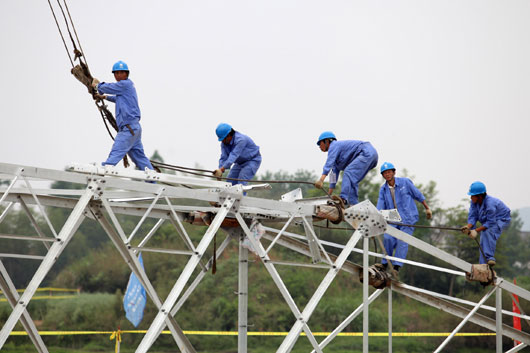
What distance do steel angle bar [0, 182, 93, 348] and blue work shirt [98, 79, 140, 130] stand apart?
8.51 ft

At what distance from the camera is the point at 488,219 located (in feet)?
41.3

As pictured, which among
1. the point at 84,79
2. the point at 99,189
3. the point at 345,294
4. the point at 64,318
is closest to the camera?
the point at 99,189

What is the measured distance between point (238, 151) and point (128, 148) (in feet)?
5.88

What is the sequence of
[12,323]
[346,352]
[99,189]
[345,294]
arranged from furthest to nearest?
[345,294] < [346,352] < [99,189] < [12,323]

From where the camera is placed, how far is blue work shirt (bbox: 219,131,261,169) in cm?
1166

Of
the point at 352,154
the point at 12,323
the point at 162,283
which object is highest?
the point at 162,283

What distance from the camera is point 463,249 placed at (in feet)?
118

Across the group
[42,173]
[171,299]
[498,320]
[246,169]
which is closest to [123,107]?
[246,169]

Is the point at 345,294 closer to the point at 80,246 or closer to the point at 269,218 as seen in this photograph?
the point at 80,246

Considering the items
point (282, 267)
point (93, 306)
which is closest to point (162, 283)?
point (93, 306)

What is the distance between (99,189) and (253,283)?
90.2 feet

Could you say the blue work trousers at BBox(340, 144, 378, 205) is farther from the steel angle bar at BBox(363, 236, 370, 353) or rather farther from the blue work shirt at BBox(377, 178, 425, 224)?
the steel angle bar at BBox(363, 236, 370, 353)

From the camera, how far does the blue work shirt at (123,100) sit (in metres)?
11.0

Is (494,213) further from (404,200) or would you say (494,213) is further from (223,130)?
(223,130)
